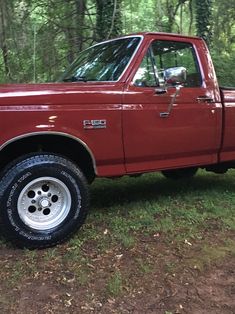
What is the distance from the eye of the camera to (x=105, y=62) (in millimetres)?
5250

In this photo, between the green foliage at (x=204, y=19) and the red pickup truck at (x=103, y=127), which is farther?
the green foliage at (x=204, y=19)

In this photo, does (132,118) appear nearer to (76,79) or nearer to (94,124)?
(94,124)

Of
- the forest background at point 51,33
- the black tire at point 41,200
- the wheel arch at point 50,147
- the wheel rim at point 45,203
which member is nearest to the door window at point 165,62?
the wheel arch at point 50,147

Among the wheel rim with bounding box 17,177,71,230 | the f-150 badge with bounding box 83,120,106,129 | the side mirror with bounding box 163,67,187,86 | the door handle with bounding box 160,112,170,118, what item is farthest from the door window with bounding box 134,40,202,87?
the wheel rim with bounding box 17,177,71,230

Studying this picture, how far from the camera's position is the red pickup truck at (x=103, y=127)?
14.1 ft

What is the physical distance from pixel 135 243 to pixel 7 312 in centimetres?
156

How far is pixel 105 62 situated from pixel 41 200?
1772mm

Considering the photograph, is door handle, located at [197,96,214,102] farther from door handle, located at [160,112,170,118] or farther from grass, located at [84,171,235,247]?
grass, located at [84,171,235,247]


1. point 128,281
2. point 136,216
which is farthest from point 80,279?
point 136,216

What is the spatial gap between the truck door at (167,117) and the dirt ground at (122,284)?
1118 mm

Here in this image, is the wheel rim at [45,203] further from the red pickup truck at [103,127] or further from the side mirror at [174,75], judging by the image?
the side mirror at [174,75]

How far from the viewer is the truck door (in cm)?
489

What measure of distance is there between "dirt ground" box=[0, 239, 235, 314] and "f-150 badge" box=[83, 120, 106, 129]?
115cm

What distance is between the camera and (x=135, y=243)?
448cm
